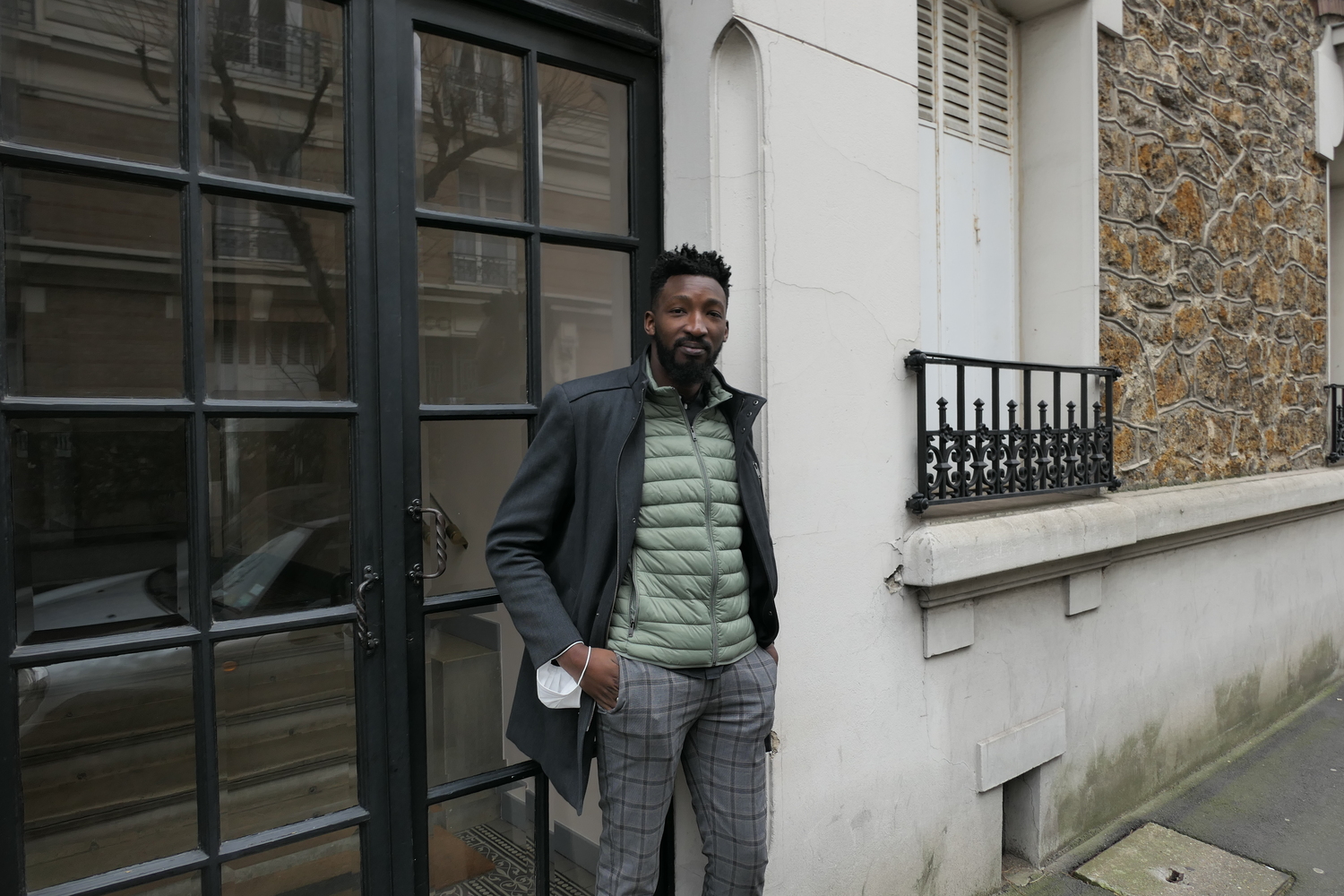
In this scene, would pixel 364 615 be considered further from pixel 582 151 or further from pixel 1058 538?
pixel 1058 538

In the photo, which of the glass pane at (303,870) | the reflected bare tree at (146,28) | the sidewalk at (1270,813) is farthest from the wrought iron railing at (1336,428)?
the reflected bare tree at (146,28)

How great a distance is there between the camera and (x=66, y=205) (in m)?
1.81

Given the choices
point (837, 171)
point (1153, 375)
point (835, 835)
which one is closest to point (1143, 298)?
point (1153, 375)

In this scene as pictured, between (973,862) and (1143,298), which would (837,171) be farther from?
(973,862)

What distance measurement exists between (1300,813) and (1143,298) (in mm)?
2603

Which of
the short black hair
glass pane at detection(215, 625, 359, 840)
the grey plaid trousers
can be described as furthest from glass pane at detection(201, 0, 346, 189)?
the grey plaid trousers

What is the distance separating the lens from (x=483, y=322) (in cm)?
244

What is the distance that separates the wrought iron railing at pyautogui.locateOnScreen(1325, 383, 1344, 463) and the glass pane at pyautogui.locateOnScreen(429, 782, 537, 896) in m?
6.27

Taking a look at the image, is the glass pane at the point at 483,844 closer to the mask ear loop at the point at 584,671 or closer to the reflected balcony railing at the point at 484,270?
the mask ear loop at the point at 584,671

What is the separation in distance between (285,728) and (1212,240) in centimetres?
521

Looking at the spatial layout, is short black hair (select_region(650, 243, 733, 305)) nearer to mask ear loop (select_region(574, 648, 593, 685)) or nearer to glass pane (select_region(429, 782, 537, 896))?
mask ear loop (select_region(574, 648, 593, 685))

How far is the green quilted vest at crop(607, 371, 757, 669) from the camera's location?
204 cm

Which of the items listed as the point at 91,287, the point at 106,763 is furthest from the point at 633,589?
the point at 91,287

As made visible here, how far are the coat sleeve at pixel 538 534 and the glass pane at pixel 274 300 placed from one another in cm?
57
